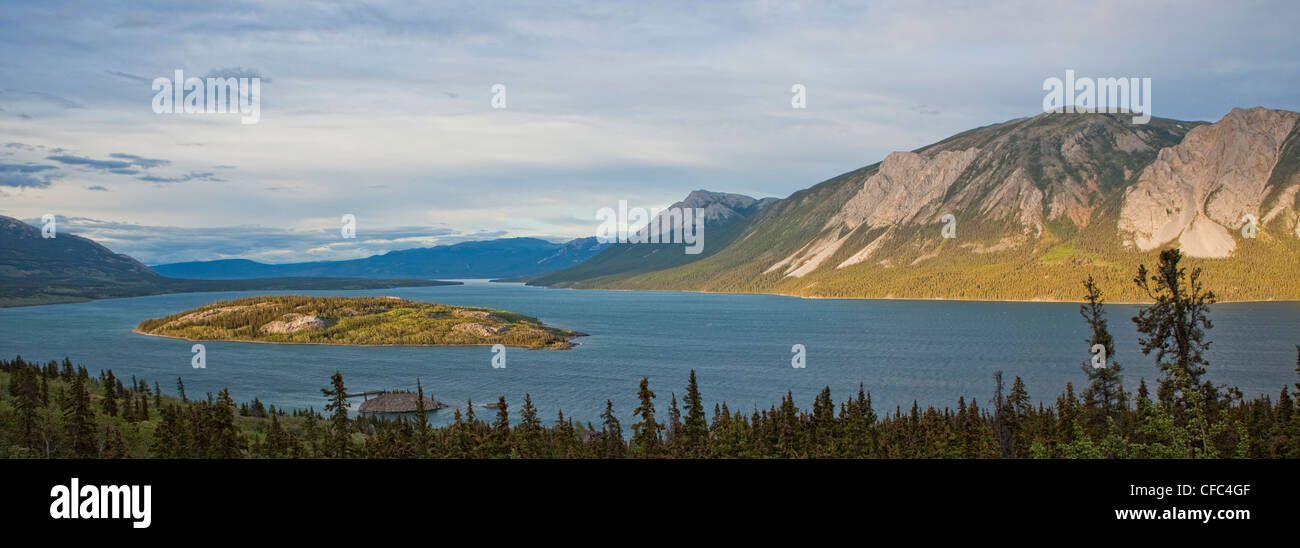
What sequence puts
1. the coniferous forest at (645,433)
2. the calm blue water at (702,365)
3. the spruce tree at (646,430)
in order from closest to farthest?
1. the coniferous forest at (645,433)
2. the spruce tree at (646,430)
3. the calm blue water at (702,365)

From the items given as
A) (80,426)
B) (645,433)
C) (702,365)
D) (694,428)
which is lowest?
→ (702,365)

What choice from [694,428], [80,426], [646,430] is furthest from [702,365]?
[80,426]

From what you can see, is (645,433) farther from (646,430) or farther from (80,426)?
(80,426)

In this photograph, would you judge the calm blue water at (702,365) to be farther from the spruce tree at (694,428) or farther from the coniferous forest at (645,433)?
the spruce tree at (694,428)

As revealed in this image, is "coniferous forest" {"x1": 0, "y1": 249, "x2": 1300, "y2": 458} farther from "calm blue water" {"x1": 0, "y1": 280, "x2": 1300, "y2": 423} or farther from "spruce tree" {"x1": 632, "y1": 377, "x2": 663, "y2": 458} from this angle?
"calm blue water" {"x1": 0, "y1": 280, "x2": 1300, "y2": 423}

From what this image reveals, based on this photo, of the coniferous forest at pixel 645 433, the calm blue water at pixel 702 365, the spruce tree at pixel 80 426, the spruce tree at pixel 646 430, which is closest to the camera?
the coniferous forest at pixel 645 433

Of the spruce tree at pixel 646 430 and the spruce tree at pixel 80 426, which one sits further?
the spruce tree at pixel 80 426

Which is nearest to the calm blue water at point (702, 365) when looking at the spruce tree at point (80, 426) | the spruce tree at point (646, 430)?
the spruce tree at point (646, 430)

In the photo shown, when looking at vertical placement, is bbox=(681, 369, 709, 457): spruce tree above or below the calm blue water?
above

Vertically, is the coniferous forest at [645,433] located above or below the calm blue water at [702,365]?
above

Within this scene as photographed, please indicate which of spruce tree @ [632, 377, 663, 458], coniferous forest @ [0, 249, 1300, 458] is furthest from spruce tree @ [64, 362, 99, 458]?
spruce tree @ [632, 377, 663, 458]
